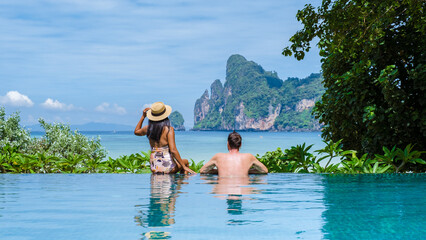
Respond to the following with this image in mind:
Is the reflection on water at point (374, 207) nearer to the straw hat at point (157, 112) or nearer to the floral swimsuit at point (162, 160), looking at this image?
the floral swimsuit at point (162, 160)

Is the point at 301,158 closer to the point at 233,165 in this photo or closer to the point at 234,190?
the point at 233,165

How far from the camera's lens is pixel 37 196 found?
772 cm

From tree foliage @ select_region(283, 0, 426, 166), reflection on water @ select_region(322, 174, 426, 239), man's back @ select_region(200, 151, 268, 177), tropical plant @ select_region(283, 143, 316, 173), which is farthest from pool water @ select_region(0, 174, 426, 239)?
tree foliage @ select_region(283, 0, 426, 166)

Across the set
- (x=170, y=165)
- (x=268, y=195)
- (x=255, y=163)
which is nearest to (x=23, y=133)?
(x=170, y=165)

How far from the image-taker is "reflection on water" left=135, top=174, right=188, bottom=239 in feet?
16.4

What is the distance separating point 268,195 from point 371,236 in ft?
9.91

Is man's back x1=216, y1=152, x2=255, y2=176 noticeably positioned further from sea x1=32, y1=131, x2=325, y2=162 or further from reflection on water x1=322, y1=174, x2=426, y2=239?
sea x1=32, y1=131, x2=325, y2=162

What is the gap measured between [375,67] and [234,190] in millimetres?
7862

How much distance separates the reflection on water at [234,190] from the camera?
6116 mm

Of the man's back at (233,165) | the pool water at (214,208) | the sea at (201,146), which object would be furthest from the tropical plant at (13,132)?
the man's back at (233,165)

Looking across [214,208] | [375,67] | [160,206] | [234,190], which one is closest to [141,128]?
[234,190]

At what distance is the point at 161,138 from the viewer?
32.1 ft

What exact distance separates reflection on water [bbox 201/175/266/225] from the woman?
0.76 m

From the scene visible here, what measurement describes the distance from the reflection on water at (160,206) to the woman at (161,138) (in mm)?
239
